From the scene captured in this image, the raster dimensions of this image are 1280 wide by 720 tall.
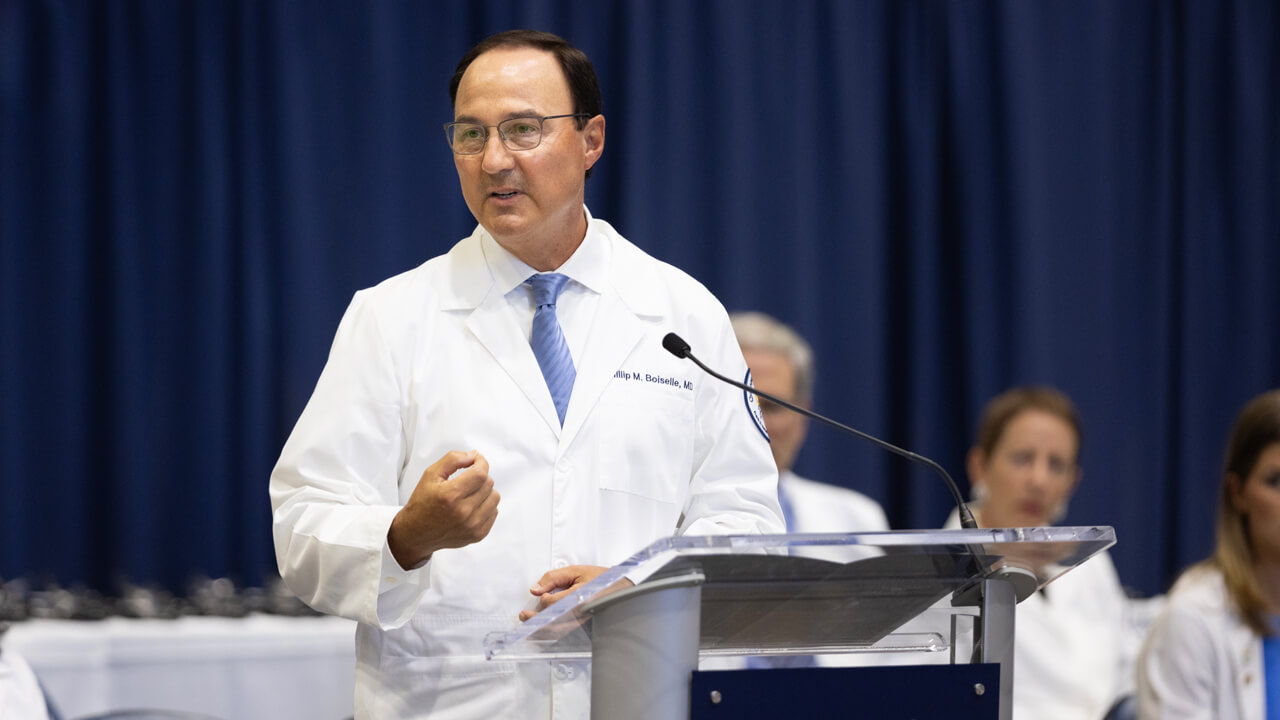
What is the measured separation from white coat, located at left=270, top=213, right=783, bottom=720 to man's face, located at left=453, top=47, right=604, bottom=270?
13 centimetres

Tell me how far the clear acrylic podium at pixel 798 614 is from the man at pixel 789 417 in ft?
5.88

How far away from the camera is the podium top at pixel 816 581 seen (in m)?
1.23

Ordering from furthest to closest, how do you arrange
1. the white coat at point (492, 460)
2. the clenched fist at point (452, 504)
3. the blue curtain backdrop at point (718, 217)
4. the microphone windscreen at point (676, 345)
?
the blue curtain backdrop at point (718, 217), the white coat at point (492, 460), the microphone windscreen at point (676, 345), the clenched fist at point (452, 504)

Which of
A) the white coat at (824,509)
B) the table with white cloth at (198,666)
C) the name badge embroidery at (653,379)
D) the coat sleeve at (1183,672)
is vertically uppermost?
the name badge embroidery at (653,379)

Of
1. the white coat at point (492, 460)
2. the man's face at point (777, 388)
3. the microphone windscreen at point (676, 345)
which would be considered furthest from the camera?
the man's face at point (777, 388)

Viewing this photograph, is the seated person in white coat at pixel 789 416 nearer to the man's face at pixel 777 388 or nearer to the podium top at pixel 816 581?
the man's face at pixel 777 388

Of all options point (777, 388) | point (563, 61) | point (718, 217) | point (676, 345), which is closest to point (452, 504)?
point (676, 345)

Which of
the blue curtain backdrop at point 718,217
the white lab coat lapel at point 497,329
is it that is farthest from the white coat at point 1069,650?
the white lab coat lapel at point 497,329

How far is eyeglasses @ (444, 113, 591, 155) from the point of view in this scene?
1798 mm

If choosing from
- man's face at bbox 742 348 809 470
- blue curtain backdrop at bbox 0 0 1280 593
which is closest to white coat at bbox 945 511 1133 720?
man's face at bbox 742 348 809 470

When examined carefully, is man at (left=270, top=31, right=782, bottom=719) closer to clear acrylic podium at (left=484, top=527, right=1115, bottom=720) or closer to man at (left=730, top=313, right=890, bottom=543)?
clear acrylic podium at (left=484, top=527, right=1115, bottom=720)

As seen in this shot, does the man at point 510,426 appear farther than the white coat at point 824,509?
No

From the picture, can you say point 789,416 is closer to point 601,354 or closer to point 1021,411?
point 1021,411

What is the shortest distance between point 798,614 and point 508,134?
0.83 metres
